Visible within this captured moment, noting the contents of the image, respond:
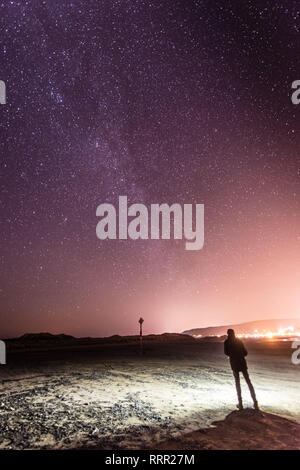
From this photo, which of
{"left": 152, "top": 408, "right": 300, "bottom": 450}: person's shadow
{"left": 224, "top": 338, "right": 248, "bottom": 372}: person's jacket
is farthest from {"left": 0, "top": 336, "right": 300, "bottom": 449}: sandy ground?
{"left": 224, "top": 338, "right": 248, "bottom": 372}: person's jacket

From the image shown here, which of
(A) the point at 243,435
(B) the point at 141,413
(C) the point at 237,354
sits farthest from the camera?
(C) the point at 237,354

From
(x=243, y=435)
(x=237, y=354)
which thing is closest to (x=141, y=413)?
(x=243, y=435)

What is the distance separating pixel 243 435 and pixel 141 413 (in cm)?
259

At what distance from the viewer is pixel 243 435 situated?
613 cm

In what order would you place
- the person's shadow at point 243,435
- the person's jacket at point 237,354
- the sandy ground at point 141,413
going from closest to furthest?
the person's shadow at point 243,435 → the sandy ground at point 141,413 → the person's jacket at point 237,354

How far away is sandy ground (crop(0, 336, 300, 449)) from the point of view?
5801mm

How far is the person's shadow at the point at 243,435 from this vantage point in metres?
5.59

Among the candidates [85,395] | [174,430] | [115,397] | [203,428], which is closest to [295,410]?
[203,428]

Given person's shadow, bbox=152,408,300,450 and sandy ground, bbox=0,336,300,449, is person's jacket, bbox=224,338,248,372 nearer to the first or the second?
sandy ground, bbox=0,336,300,449

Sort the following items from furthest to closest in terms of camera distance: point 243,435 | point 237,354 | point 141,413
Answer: point 237,354 < point 141,413 < point 243,435

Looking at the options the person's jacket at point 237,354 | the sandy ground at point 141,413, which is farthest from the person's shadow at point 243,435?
the person's jacket at point 237,354

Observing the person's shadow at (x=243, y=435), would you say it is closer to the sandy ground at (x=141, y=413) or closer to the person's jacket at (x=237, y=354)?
the sandy ground at (x=141, y=413)

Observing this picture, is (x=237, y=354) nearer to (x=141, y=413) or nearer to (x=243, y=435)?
(x=243, y=435)
